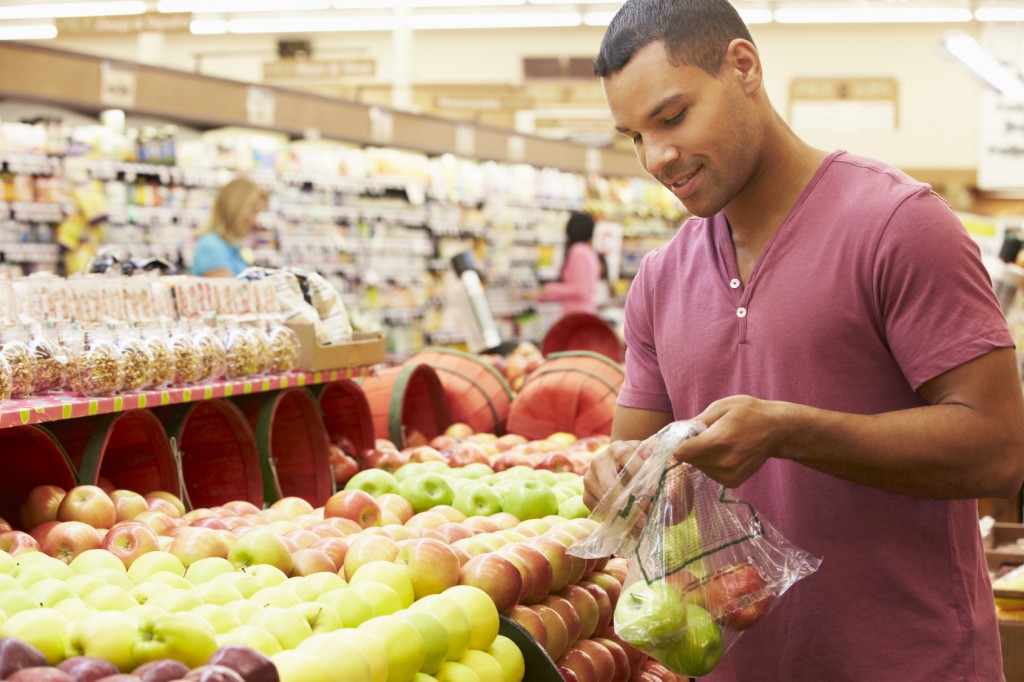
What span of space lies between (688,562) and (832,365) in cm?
38

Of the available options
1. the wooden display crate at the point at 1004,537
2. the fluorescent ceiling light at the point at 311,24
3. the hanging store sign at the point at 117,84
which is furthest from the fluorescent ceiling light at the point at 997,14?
the wooden display crate at the point at 1004,537

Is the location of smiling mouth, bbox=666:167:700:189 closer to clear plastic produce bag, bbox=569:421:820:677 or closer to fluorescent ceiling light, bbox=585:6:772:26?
clear plastic produce bag, bbox=569:421:820:677

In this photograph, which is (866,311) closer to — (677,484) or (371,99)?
(677,484)

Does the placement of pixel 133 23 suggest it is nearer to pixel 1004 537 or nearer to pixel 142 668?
pixel 1004 537

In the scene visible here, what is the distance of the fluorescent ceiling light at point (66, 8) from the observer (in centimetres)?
1456

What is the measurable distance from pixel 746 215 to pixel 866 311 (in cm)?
27

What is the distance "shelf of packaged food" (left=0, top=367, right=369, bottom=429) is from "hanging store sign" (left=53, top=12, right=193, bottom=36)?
797cm

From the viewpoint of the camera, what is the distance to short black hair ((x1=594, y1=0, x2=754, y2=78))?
1.64 metres

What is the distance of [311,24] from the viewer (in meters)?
18.0

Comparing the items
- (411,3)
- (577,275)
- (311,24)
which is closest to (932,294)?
(577,275)

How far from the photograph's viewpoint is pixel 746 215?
1774 millimetres

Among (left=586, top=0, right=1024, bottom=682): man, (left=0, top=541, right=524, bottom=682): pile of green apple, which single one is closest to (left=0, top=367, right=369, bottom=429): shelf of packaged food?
(left=0, top=541, right=524, bottom=682): pile of green apple

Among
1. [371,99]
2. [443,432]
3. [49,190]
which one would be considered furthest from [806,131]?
[443,432]

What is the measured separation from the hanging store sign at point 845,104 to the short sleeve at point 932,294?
1769 cm
